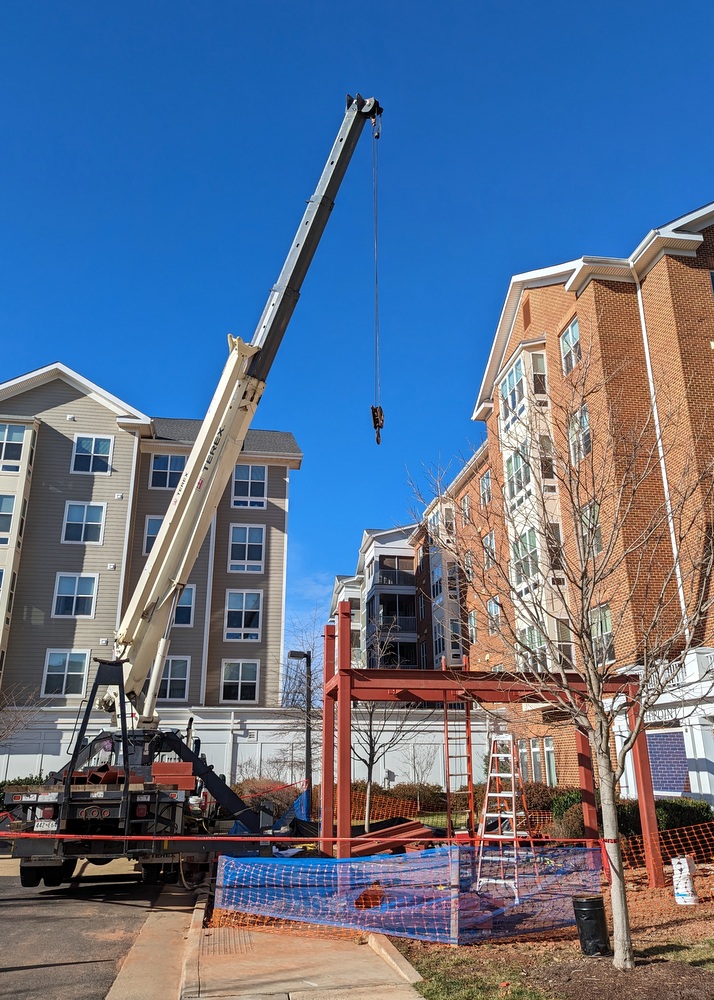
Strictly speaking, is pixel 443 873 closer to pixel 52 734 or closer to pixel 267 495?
pixel 52 734

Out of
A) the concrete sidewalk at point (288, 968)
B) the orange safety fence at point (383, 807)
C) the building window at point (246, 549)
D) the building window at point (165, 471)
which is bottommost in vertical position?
the concrete sidewalk at point (288, 968)

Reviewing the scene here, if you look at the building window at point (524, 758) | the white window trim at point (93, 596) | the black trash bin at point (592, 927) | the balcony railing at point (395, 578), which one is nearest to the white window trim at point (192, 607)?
the white window trim at point (93, 596)

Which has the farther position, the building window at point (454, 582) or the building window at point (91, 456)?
the building window at point (91, 456)

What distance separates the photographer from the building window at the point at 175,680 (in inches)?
1257

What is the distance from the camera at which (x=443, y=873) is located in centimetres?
889

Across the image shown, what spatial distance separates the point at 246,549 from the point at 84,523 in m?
7.11

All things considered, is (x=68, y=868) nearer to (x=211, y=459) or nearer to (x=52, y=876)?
(x=52, y=876)

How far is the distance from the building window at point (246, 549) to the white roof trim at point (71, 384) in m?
6.47

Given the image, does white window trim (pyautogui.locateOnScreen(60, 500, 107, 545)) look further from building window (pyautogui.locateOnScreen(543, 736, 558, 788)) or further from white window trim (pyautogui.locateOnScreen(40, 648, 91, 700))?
building window (pyautogui.locateOnScreen(543, 736, 558, 788))

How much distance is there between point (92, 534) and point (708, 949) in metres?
29.6

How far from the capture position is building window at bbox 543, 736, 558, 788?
2627 cm

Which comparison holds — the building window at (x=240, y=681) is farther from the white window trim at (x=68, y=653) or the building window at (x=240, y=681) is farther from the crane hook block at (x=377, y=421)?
the crane hook block at (x=377, y=421)

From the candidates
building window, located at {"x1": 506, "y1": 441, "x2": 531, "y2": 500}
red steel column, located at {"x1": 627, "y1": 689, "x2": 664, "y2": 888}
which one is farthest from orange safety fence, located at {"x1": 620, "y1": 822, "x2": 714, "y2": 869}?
building window, located at {"x1": 506, "y1": 441, "x2": 531, "y2": 500}

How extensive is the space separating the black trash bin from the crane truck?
17.0 feet
